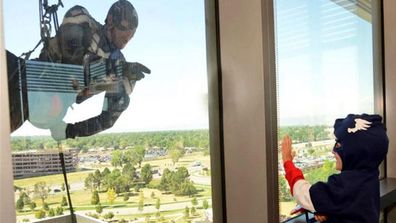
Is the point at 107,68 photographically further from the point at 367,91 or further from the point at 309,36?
the point at 367,91

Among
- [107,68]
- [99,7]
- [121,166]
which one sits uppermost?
[99,7]

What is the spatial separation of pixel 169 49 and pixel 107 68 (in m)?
0.32

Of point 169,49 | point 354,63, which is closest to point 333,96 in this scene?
point 354,63

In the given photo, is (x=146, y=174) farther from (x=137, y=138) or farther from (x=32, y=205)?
(x=32, y=205)

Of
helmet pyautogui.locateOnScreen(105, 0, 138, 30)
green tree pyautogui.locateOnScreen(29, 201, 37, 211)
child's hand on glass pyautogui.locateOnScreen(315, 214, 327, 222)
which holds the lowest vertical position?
child's hand on glass pyautogui.locateOnScreen(315, 214, 327, 222)

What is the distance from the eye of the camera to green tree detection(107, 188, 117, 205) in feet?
4.06

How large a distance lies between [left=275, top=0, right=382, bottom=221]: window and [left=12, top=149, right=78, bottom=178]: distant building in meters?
0.94

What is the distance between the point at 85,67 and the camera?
1149 millimetres

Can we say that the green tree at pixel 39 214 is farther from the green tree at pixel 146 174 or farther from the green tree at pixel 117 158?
the green tree at pixel 146 174

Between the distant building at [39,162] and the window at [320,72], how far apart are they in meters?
0.94

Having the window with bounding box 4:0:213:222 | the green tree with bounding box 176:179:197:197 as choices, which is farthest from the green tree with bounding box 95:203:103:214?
the green tree with bounding box 176:179:197:197

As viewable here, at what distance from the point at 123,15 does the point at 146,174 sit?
2.01 feet

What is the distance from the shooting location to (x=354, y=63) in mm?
2439

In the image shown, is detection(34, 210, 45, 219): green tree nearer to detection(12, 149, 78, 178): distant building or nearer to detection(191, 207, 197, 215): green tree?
detection(12, 149, 78, 178): distant building
